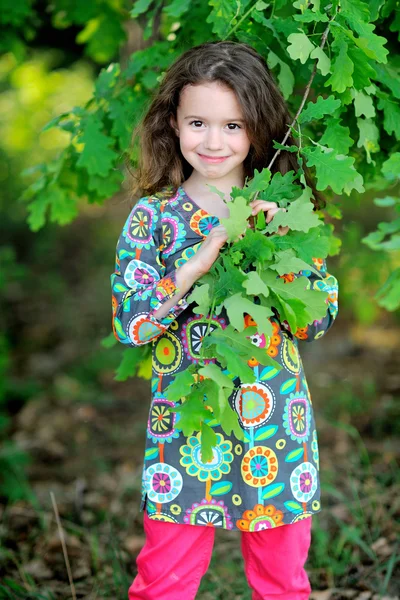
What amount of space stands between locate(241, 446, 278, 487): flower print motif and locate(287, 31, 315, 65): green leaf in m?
0.99

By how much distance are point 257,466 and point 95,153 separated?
118 cm

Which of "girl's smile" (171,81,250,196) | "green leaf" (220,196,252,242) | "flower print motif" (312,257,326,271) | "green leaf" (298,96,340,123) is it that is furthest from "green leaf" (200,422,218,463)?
"green leaf" (298,96,340,123)

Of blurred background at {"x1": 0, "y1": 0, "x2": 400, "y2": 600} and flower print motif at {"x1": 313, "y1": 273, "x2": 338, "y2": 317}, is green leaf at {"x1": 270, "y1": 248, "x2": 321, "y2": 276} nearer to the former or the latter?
flower print motif at {"x1": 313, "y1": 273, "x2": 338, "y2": 317}

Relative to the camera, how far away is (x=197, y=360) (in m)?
1.98

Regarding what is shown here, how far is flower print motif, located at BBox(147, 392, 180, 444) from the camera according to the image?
6.63 ft

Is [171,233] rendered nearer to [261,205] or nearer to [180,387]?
[261,205]

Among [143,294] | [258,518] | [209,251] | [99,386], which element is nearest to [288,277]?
[209,251]

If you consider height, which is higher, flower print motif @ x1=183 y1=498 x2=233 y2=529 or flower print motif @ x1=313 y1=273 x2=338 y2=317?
flower print motif @ x1=313 y1=273 x2=338 y2=317

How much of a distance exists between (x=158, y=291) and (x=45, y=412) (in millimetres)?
3253

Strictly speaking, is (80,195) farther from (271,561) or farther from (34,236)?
(34,236)

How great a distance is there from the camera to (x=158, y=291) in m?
1.90

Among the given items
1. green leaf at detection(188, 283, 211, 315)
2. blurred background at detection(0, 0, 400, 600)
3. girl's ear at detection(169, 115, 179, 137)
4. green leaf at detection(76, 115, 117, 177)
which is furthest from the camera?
blurred background at detection(0, 0, 400, 600)

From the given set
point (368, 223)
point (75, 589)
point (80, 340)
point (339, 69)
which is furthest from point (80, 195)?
point (368, 223)

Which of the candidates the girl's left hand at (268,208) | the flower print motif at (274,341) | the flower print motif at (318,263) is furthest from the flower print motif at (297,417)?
the girl's left hand at (268,208)
